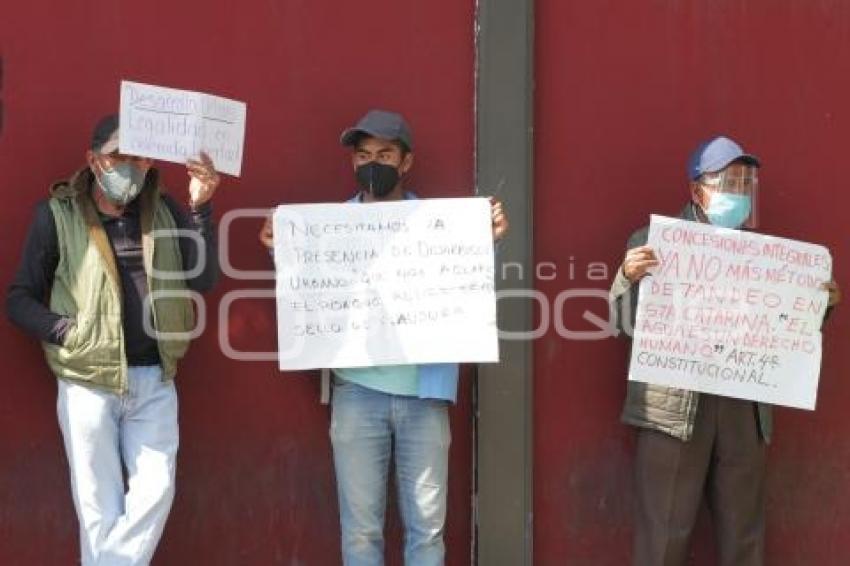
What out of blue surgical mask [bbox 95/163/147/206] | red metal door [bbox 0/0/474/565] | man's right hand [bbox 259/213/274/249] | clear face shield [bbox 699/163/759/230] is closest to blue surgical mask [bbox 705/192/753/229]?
clear face shield [bbox 699/163/759/230]

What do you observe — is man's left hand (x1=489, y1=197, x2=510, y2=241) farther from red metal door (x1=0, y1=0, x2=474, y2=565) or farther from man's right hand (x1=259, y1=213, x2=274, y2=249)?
man's right hand (x1=259, y1=213, x2=274, y2=249)

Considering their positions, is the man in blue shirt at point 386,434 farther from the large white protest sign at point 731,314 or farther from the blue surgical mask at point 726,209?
the blue surgical mask at point 726,209

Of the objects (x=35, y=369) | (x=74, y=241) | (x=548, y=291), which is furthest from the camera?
(x=548, y=291)

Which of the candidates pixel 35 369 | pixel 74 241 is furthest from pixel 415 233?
pixel 35 369

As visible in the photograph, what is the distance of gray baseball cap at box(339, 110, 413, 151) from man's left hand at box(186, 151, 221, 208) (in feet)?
1.63

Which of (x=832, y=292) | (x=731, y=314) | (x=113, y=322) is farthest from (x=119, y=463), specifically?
(x=832, y=292)

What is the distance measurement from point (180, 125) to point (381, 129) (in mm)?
667

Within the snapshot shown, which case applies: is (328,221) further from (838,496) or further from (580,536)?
(838,496)

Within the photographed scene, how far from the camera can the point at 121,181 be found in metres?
4.41

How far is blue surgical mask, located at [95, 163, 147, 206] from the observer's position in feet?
14.5

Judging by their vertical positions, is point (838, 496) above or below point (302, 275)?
below

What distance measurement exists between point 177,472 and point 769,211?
243 centimetres

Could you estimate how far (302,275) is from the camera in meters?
→ 4.58

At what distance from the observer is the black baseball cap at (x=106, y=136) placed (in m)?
4.42
